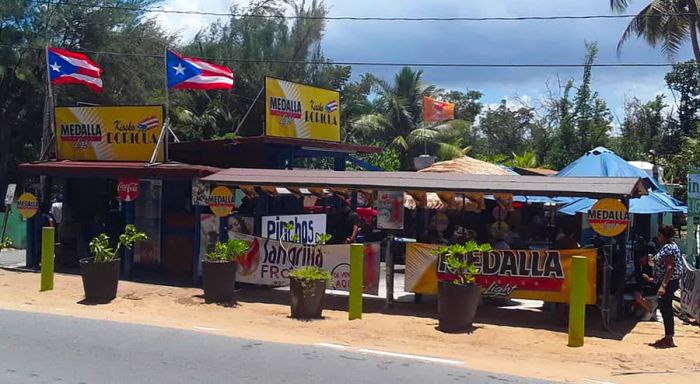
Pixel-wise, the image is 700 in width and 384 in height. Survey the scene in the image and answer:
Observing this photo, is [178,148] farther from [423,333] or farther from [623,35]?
[623,35]

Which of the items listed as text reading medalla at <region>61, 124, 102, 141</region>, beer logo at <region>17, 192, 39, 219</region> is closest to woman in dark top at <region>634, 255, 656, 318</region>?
text reading medalla at <region>61, 124, 102, 141</region>

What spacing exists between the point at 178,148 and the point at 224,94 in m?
23.2

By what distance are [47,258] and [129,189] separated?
2.44 metres

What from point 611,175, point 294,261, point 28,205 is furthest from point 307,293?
point 28,205

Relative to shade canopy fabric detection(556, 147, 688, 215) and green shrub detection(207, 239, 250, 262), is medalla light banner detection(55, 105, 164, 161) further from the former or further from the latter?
shade canopy fabric detection(556, 147, 688, 215)

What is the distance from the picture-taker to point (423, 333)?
1101cm

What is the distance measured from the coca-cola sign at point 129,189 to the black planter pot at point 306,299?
19.1ft

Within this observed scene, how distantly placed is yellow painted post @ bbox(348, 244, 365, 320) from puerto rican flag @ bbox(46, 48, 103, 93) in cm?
1012

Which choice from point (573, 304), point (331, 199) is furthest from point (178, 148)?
point (573, 304)

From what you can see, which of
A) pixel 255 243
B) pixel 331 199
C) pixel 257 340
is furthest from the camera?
pixel 331 199

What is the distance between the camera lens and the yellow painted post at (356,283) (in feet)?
38.8

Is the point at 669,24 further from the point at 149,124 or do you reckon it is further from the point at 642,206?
the point at 149,124

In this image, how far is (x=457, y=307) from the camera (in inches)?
434

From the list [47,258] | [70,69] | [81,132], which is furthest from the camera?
[70,69]
